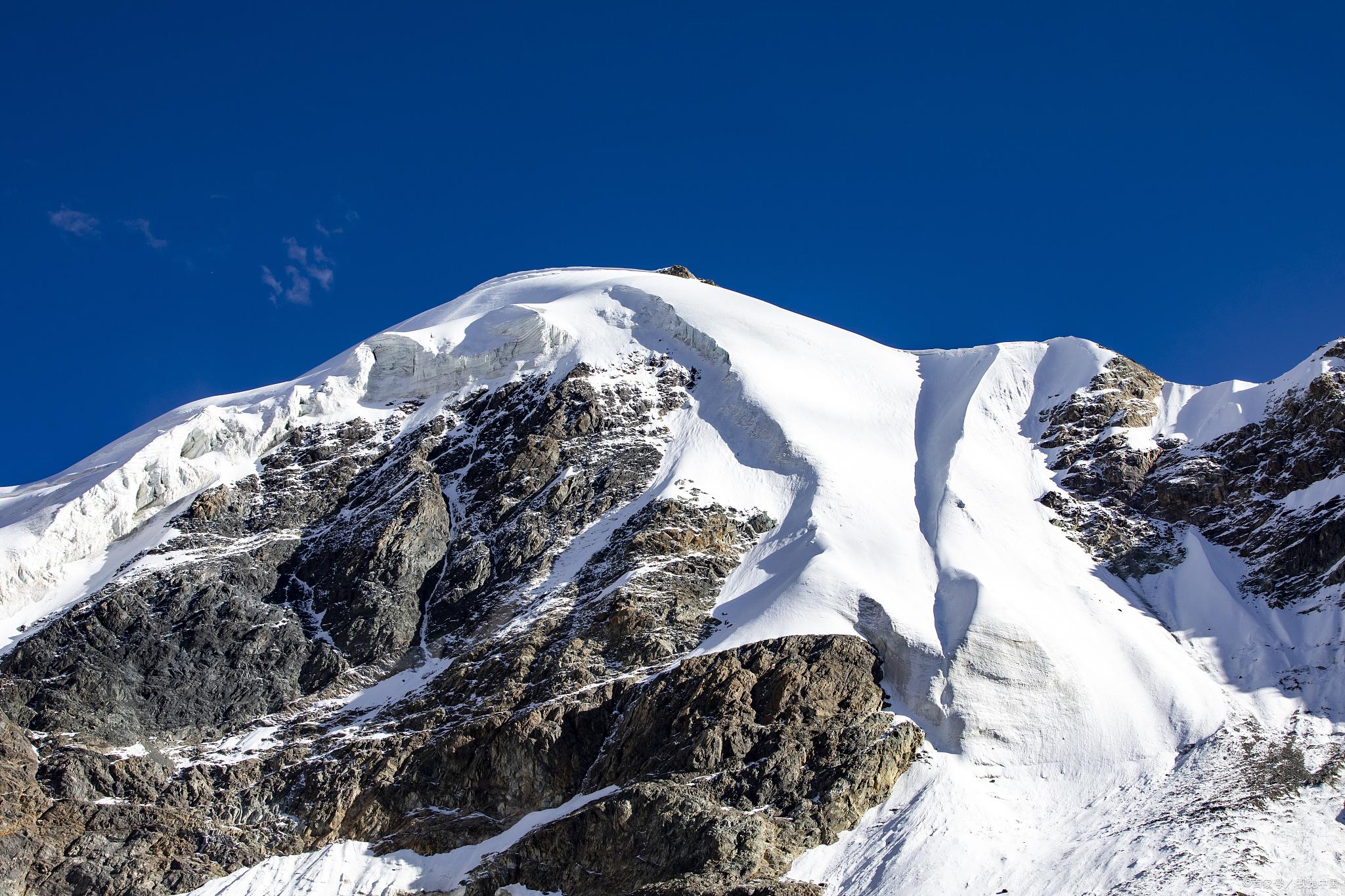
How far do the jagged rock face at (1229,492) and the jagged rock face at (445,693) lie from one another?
20.1 metres

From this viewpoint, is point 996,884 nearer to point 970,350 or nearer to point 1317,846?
point 1317,846

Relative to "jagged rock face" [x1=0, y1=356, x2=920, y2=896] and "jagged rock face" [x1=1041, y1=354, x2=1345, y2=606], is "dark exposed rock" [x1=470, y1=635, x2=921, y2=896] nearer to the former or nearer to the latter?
"jagged rock face" [x1=0, y1=356, x2=920, y2=896]

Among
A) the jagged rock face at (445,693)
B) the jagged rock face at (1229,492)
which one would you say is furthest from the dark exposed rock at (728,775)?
the jagged rock face at (1229,492)

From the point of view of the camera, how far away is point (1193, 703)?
56.4 meters

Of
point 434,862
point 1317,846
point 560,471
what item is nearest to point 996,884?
point 1317,846

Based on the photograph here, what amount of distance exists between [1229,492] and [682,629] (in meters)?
32.6

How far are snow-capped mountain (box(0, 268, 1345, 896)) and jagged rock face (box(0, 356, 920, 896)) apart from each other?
0.19 meters

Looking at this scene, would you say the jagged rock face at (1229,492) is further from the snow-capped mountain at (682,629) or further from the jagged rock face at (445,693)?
the jagged rock face at (445,693)

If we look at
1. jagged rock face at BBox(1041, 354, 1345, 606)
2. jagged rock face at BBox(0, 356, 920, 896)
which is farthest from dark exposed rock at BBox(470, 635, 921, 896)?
jagged rock face at BBox(1041, 354, 1345, 606)

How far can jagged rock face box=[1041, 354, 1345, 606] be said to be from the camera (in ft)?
209

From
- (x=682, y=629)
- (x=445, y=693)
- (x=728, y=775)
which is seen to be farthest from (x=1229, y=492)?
(x=445, y=693)

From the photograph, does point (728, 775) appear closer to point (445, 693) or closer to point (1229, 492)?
point (445, 693)

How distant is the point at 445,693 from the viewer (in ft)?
191

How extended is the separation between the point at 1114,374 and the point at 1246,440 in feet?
37.4
